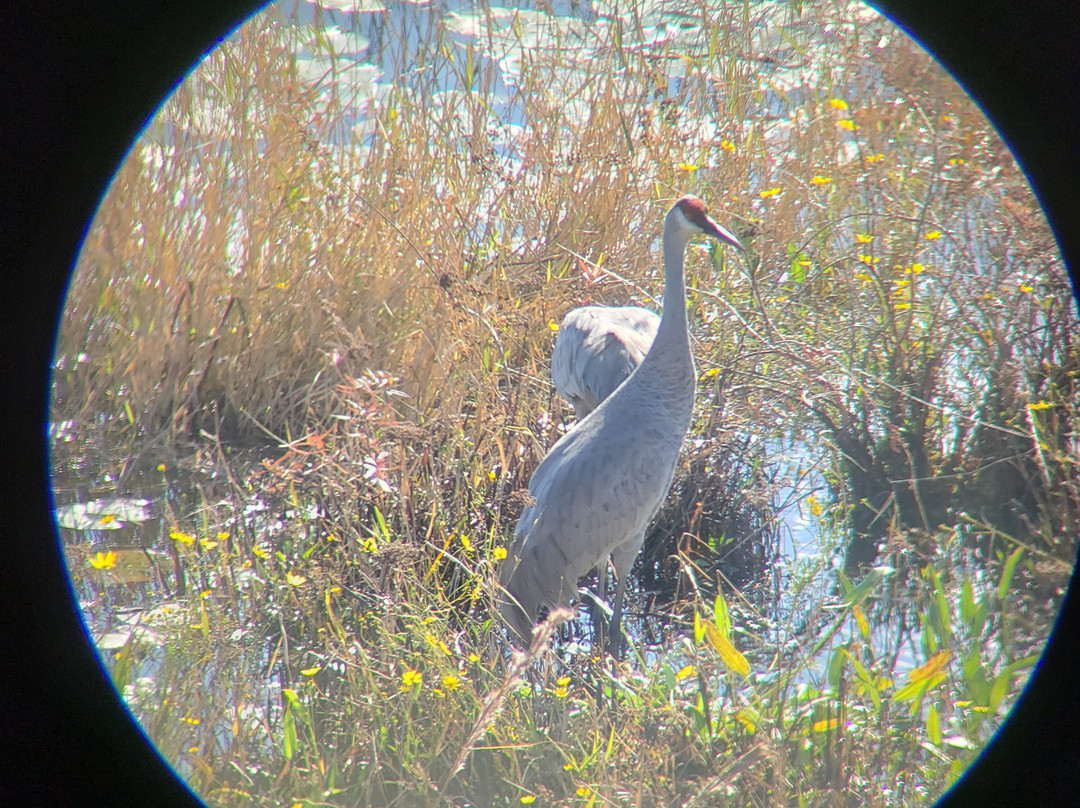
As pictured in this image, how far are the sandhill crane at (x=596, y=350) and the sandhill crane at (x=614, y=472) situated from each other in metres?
0.41

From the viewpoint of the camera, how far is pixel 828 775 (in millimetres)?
1981

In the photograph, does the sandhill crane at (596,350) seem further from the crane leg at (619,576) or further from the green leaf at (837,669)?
the green leaf at (837,669)

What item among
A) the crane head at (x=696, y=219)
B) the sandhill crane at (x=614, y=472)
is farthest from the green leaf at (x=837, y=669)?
the crane head at (x=696, y=219)

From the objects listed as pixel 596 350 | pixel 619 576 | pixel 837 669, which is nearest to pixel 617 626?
pixel 619 576

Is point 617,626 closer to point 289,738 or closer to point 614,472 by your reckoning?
point 614,472

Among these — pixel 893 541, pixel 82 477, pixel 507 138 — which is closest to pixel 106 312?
pixel 82 477

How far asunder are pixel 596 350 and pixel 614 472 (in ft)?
2.31

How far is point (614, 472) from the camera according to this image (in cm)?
264

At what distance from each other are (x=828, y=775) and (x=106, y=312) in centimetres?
301

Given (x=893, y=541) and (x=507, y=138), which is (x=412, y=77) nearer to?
(x=507, y=138)

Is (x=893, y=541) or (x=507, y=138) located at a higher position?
(x=507, y=138)

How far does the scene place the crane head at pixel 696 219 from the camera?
8.65 ft

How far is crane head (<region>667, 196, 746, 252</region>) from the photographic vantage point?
2.64 metres

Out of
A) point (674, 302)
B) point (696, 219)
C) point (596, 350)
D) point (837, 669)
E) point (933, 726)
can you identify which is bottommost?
point (933, 726)
